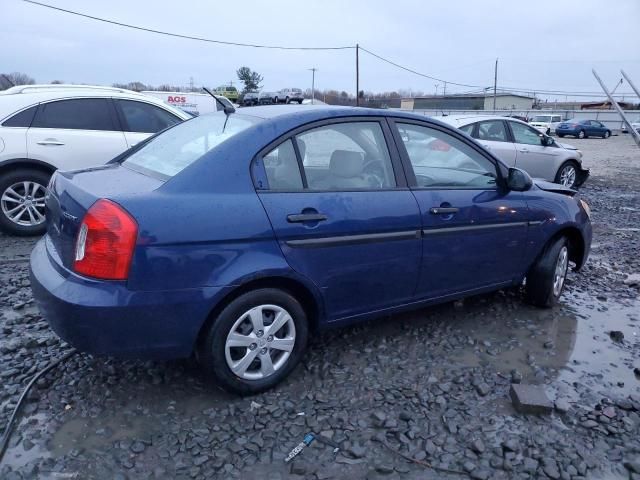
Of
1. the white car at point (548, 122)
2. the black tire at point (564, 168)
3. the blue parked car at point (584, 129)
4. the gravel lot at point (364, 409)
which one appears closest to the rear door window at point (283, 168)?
the gravel lot at point (364, 409)

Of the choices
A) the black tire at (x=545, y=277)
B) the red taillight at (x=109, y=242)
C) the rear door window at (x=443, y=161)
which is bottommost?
the black tire at (x=545, y=277)

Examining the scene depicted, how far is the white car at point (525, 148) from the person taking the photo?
31.8ft

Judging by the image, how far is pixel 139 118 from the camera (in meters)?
6.47

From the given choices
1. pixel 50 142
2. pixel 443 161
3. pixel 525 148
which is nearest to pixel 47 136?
pixel 50 142

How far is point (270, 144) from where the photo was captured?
9.55ft

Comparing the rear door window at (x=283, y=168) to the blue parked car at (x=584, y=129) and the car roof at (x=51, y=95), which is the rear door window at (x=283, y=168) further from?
the blue parked car at (x=584, y=129)

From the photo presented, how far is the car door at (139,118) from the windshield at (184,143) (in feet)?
9.74

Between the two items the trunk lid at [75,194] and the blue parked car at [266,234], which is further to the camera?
the trunk lid at [75,194]

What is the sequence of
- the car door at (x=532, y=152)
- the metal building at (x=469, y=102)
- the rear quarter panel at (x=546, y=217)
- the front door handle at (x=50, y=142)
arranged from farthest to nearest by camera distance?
1. the metal building at (x=469, y=102)
2. the car door at (x=532, y=152)
3. the front door handle at (x=50, y=142)
4. the rear quarter panel at (x=546, y=217)

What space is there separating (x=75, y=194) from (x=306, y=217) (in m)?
1.24

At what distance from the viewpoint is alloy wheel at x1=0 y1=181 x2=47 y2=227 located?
579 centimetres

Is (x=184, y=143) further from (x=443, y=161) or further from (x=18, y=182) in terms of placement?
(x=18, y=182)

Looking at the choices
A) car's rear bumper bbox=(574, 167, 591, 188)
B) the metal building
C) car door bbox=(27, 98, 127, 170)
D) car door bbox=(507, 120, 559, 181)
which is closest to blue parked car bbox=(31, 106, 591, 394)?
car door bbox=(27, 98, 127, 170)

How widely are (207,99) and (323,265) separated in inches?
597
